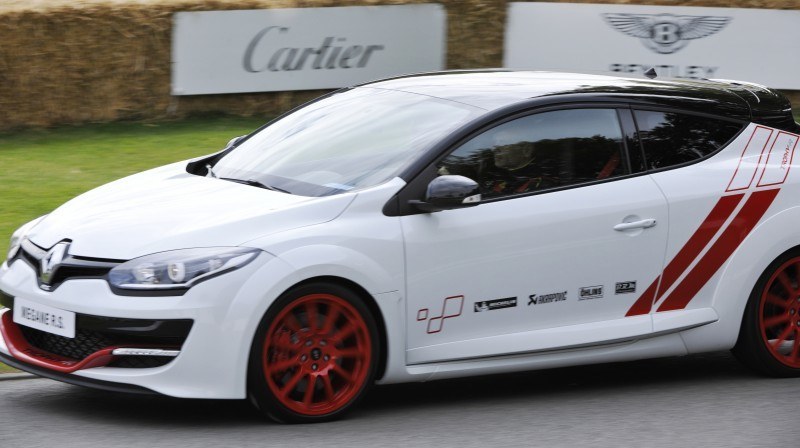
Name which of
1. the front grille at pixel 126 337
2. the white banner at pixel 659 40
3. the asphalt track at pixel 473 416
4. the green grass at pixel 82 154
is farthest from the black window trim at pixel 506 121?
the white banner at pixel 659 40

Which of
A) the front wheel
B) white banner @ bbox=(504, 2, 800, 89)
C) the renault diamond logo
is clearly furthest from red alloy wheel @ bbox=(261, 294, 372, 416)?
white banner @ bbox=(504, 2, 800, 89)

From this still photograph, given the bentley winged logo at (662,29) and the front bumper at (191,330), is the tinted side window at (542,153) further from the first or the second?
the bentley winged logo at (662,29)

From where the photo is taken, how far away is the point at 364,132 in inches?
262

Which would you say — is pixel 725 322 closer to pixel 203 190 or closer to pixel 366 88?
A: pixel 366 88

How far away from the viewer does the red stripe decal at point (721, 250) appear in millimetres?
6742

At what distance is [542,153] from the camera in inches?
256

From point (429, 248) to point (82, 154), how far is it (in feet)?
26.0

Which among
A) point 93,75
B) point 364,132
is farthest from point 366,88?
point 93,75

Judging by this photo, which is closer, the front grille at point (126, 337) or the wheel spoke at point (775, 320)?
the front grille at point (126, 337)

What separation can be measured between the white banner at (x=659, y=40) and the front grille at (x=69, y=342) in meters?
10.3

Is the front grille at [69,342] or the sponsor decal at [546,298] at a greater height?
the sponsor decal at [546,298]

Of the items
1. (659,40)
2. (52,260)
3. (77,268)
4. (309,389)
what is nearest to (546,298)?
(309,389)

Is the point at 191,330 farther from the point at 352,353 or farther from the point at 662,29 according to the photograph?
the point at 662,29

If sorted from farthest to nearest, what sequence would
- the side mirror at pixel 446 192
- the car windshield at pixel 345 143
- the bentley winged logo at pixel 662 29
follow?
the bentley winged logo at pixel 662 29 → the car windshield at pixel 345 143 → the side mirror at pixel 446 192
